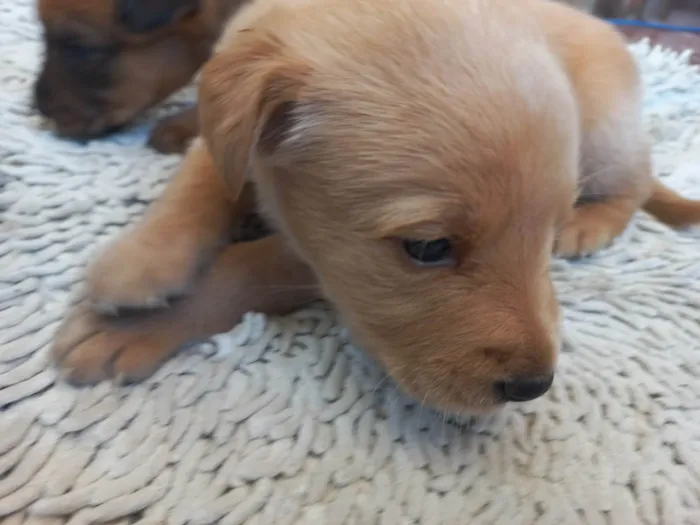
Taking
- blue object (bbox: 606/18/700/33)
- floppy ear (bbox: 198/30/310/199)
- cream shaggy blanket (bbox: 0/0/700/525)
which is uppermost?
floppy ear (bbox: 198/30/310/199)

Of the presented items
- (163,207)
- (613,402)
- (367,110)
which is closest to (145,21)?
(163,207)

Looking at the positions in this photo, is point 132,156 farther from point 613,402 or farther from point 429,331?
point 613,402

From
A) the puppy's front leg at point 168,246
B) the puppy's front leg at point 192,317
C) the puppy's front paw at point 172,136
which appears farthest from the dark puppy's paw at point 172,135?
the puppy's front leg at point 192,317

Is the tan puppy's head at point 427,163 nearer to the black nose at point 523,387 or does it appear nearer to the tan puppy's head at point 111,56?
the black nose at point 523,387

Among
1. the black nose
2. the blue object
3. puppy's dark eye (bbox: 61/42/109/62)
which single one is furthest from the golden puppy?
the blue object

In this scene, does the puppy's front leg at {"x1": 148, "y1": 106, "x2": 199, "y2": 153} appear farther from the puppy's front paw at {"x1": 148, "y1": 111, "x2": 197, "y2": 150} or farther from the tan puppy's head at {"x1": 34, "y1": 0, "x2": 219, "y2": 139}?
the tan puppy's head at {"x1": 34, "y1": 0, "x2": 219, "y2": 139}

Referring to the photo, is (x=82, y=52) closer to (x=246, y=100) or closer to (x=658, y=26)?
(x=246, y=100)
